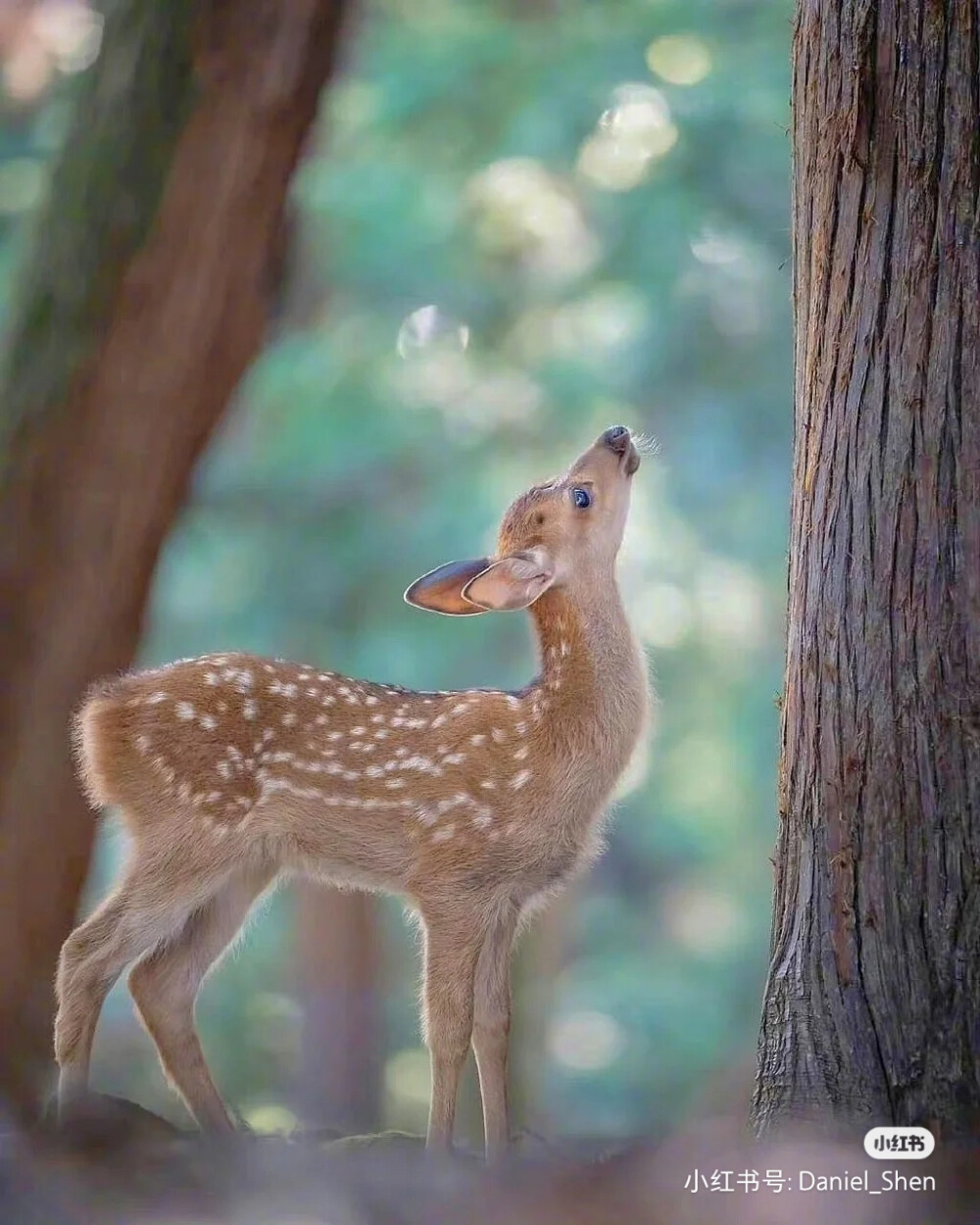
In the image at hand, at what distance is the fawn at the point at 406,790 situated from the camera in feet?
8.57

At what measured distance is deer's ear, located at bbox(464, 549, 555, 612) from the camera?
2596 mm

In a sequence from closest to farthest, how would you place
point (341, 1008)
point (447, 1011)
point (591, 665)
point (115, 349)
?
point (447, 1011) < point (591, 665) < point (115, 349) < point (341, 1008)

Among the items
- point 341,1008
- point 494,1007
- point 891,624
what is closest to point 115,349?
point 494,1007

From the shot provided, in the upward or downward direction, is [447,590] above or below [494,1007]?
above

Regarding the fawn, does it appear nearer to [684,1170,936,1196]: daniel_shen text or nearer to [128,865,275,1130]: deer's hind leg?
[128,865,275,1130]: deer's hind leg

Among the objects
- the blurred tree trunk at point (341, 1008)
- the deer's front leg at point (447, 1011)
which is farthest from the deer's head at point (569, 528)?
the blurred tree trunk at point (341, 1008)

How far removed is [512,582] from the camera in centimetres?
263

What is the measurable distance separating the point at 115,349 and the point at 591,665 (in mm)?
1401

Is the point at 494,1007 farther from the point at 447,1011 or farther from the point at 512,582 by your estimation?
the point at 512,582

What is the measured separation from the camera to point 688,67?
5.04m

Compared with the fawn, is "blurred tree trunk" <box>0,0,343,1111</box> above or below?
above

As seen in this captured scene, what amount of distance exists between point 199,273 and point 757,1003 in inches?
138

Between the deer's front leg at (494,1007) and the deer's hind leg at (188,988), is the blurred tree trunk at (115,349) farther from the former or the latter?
the deer's front leg at (494,1007)

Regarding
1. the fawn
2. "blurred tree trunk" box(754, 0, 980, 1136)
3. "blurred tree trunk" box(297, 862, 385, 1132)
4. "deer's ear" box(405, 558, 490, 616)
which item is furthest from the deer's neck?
"blurred tree trunk" box(297, 862, 385, 1132)
